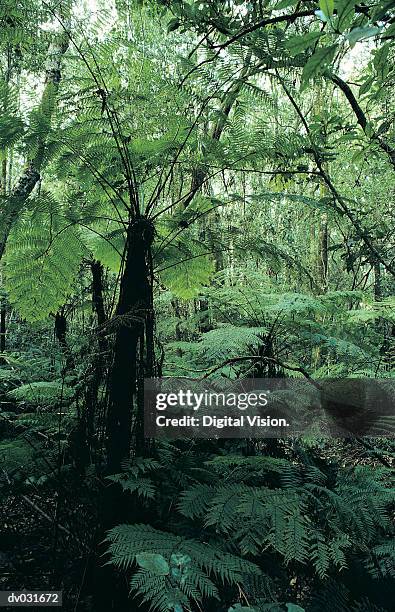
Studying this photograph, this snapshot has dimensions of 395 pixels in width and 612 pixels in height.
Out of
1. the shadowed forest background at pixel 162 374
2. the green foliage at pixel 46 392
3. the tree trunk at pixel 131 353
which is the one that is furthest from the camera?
the green foliage at pixel 46 392

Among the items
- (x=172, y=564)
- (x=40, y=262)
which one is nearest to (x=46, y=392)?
(x=40, y=262)

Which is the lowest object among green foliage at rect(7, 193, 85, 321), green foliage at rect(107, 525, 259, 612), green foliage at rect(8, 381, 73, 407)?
green foliage at rect(107, 525, 259, 612)

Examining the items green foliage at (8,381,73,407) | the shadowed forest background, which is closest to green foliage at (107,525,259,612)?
the shadowed forest background

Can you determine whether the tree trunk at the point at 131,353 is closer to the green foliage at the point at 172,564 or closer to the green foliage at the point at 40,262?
the green foliage at the point at 172,564

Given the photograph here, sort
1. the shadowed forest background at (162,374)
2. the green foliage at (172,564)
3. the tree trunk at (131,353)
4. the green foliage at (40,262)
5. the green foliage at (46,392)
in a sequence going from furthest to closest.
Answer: the green foliage at (40,262), the green foliage at (46,392), the tree trunk at (131,353), the shadowed forest background at (162,374), the green foliage at (172,564)

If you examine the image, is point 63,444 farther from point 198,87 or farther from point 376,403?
point 198,87

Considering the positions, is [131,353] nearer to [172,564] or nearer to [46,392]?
[46,392]

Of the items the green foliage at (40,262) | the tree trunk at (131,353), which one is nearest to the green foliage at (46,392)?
the tree trunk at (131,353)

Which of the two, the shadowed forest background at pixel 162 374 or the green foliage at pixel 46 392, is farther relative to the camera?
the green foliage at pixel 46 392

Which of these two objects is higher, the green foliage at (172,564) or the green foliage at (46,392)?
the green foliage at (46,392)

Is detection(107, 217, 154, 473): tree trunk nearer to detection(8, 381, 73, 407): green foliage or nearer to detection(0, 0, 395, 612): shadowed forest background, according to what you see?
detection(0, 0, 395, 612): shadowed forest background

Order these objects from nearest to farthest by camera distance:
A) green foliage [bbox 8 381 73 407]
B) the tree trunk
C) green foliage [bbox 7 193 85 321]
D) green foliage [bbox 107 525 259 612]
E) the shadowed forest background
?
green foliage [bbox 107 525 259 612] < the shadowed forest background < the tree trunk < green foliage [bbox 8 381 73 407] < green foliage [bbox 7 193 85 321]

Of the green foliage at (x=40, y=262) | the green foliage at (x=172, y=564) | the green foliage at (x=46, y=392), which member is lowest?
the green foliage at (x=172, y=564)

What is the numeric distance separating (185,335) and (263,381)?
2.49 meters
